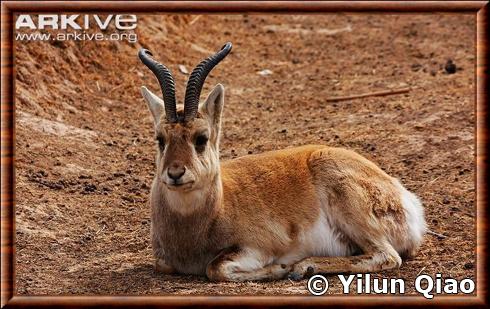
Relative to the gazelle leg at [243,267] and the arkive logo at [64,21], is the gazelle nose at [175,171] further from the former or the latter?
the arkive logo at [64,21]

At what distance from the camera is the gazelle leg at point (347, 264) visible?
368 inches

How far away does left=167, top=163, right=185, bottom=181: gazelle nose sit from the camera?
337 inches

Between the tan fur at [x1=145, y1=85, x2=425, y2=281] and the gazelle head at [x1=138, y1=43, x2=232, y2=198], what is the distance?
1cm

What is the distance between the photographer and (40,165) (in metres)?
12.3

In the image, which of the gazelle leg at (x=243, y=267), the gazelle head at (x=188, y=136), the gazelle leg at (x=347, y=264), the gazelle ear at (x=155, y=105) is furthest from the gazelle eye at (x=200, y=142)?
the gazelle leg at (x=347, y=264)

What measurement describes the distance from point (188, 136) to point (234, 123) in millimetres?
5979

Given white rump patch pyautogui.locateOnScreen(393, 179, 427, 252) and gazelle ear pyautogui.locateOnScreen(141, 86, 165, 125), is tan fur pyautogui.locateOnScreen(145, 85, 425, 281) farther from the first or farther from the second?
gazelle ear pyautogui.locateOnScreen(141, 86, 165, 125)

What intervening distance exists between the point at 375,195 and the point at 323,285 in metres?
1.34

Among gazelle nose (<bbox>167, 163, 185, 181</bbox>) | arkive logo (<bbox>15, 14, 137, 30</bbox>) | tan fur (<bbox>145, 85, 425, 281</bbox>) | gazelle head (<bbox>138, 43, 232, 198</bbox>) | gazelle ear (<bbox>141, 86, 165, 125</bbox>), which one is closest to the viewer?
gazelle nose (<bbox>167, 163, 185, 181</bbox>)

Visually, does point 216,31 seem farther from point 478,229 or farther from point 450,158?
point 478,229

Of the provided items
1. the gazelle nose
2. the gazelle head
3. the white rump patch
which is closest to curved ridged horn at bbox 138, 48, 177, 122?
the gazelle head

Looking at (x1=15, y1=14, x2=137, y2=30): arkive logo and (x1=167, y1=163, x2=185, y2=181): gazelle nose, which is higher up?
(x1=15, y1=14, x2=137, y2=30): arkive logo

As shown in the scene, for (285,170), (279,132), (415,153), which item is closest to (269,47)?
(279,132)

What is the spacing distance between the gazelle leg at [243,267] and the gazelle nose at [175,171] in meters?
1.02
